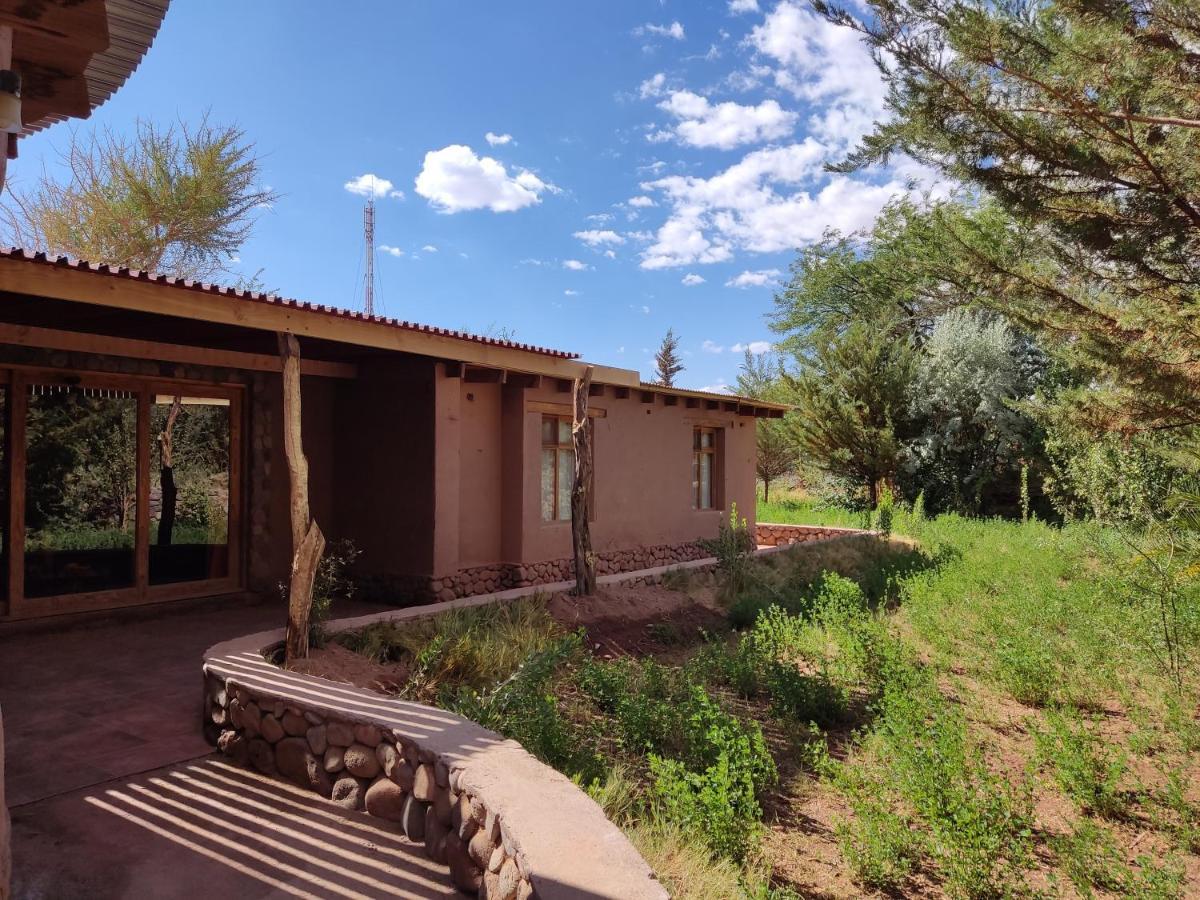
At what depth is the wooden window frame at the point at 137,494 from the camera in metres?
6.61

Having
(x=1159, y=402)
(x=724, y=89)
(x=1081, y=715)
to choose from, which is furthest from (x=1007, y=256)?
(x=724, y=89)

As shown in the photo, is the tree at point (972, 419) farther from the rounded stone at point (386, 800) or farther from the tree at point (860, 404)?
the rounded stone at point (386, 800)

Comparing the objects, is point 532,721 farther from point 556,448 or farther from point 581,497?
point 556,448

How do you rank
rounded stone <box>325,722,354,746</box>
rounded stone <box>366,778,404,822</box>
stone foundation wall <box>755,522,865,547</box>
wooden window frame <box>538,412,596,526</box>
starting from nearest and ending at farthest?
1. rounded stone <box>366,778,404,822</box>
2. rounded stone <box>325,722,354,746</box>
3. wooden window frame <box>538,412,596,526</box>
4. stone foundation wall <box>755,522,865,547</box>

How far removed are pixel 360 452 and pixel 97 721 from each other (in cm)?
428

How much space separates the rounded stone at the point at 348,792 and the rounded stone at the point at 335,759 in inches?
2.3

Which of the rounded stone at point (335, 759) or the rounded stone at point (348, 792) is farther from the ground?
the rounded stone at point (335, 759)

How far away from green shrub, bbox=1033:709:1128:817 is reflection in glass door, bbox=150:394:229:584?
7.45 m

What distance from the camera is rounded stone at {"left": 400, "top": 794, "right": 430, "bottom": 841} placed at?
345cm

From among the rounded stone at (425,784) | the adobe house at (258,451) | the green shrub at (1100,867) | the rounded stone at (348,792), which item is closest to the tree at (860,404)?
the adobe house at (258,451)

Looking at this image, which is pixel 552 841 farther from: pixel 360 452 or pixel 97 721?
pixel 360 452

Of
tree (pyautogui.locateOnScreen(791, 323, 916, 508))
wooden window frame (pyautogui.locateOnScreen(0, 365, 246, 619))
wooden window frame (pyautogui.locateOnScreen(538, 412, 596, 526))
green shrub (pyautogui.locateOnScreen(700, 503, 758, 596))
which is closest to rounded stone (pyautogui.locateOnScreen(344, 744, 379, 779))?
wooden window frame (pyautogui.locateOnScreen(0, 365, 246, 619))

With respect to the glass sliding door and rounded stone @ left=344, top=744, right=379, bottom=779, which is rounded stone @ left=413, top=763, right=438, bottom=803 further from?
the glass sliding door

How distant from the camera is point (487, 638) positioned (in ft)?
20.3
